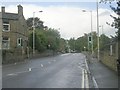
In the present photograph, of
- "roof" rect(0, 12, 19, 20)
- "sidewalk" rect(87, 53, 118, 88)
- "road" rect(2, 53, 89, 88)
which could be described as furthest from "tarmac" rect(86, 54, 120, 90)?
"roof" rect(0, 12, 19, 20)

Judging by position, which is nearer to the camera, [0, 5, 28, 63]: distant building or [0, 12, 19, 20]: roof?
Result: [0, 5, 28, 63]: distant building

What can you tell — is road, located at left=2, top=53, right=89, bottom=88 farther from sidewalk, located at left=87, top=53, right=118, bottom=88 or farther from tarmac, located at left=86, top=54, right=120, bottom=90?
sidewalk, located at left=87, top=53, right=118, bottom=88

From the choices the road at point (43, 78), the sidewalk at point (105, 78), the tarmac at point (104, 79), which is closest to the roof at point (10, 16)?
the road at point (43, 78)

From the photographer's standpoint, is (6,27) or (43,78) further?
(6,27)

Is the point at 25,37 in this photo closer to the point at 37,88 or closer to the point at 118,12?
the point at 118,12

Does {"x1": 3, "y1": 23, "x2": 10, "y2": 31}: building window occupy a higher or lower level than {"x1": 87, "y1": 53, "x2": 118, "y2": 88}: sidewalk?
higher

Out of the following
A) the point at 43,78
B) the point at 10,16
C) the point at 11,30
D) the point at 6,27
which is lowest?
the point at 43,78

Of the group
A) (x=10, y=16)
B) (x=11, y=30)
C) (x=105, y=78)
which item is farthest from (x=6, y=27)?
(x=105, y=78)

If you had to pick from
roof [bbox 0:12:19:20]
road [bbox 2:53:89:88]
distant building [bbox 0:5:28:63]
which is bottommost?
road [bbox 2:53:89:88]

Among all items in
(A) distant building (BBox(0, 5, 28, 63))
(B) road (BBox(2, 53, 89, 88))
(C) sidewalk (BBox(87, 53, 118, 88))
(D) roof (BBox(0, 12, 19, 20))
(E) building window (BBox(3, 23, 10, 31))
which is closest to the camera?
(C) sidewalk (BBox(87, 53, 118, 88))

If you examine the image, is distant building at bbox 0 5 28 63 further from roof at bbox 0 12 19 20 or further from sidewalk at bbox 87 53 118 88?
sidewalk at bbox 87 53 118 88

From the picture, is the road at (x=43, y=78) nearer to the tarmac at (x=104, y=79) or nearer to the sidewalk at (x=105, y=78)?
the tarmac at (x=104, y=79)

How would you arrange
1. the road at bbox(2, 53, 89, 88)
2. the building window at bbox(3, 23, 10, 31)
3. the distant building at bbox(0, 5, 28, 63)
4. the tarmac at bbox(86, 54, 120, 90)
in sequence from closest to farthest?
the tarmac at bbox(86, 54, 120, 90) → the road at bbox(2, 53, 89, 88) → the distant building at bbox(0, 5, 28, 63) → the building window at bbox(3, 23, 10, 31)

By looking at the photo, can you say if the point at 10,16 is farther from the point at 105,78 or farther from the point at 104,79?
the point at 104,79
